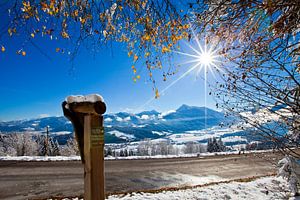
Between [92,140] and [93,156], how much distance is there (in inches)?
7.3

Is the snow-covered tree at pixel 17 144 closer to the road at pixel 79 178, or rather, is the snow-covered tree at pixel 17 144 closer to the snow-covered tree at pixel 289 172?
the road at pixel 79 178

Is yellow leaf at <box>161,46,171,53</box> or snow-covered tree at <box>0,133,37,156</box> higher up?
yellow leaf at <box>161,46,171,53</box>

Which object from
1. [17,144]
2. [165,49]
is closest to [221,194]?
[165,49]

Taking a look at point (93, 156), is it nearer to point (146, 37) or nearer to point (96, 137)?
point (96, 137)

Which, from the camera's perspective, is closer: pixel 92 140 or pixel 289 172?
pixel 92 140

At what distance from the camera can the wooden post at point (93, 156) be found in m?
2.95

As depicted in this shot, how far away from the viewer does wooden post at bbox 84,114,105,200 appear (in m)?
2.95

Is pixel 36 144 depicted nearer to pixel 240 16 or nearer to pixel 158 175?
pixel 158 175

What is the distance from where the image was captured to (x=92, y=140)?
9.67ft

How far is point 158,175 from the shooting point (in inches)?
449

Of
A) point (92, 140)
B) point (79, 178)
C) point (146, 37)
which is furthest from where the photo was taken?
point (79, 178)

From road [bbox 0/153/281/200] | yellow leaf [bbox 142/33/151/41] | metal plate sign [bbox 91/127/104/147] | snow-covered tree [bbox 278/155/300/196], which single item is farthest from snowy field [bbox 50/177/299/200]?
yellow leaf [bbox 142/33/151/41]

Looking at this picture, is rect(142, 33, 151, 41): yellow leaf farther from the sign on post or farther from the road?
the road

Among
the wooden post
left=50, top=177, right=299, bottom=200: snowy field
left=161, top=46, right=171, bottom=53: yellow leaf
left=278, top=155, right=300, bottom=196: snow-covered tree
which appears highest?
left=161, top=46, right=171, bottom=53: yellow leaf
